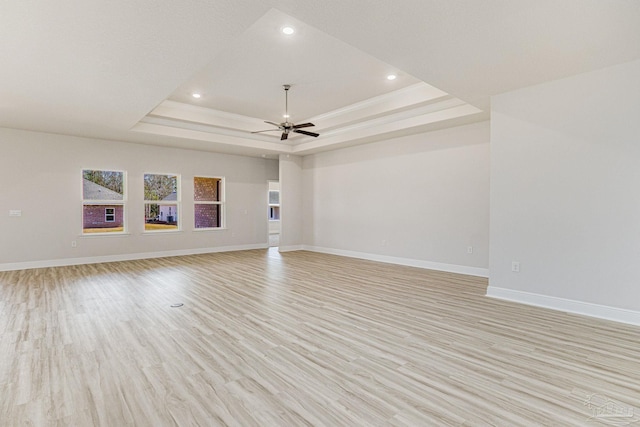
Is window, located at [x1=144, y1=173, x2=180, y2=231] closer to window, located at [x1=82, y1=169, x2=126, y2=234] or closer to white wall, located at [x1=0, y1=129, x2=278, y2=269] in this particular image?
white wall, located at [x1=0, y1=129, x2=278, y2=269]

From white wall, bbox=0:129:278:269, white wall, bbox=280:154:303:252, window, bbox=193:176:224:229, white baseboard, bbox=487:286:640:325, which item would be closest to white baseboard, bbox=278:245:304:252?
white wall, bbox=280:154:303:252

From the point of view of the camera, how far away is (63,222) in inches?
267

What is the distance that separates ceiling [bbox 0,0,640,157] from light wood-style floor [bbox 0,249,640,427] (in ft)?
8.93

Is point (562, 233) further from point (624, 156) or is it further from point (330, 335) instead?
point (330, 335)

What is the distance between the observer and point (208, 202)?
8820 mm

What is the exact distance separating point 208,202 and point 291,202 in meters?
2.26

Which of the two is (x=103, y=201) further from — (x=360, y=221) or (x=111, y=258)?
(x=360, y=221)

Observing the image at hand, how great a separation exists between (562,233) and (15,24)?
19.2 ft

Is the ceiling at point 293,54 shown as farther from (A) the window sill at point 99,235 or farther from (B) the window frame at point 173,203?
(A) the window sill at point 99,235

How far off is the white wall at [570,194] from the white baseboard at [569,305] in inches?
0.4

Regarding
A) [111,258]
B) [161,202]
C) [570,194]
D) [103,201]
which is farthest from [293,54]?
[111,258]

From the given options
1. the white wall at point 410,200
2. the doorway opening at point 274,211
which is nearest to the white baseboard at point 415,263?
the white wall at point 410,200

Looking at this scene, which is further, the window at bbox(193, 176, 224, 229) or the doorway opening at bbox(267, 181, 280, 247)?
the doorway opening at bbox(267, 181, 280, 247)

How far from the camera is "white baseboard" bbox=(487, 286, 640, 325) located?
135 inches
